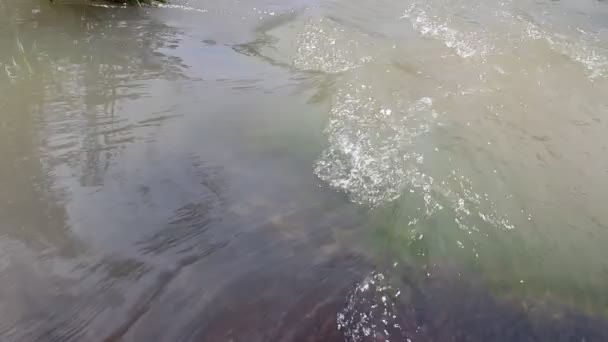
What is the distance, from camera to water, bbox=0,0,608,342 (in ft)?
8.66

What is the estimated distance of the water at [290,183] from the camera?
2639 millimetres

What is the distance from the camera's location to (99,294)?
2.57 metres

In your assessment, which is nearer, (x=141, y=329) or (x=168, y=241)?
(x=141, y=329)

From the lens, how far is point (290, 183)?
11.5ft

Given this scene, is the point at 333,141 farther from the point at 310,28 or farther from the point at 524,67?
the point at 524,67

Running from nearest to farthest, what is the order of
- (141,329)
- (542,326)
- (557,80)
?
(141,329)
(542,326)
(557,80)

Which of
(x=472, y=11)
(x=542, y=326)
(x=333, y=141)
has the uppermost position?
(x=472, y=11)

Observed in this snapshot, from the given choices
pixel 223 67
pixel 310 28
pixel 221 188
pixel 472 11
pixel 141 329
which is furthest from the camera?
pixel 472 11

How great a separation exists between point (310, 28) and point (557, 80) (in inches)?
113

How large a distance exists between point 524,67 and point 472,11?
1.60m

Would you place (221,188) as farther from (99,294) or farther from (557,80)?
(557,80)

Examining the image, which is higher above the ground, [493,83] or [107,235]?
[493,83]

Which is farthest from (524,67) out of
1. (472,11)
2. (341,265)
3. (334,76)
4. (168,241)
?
(168,241)

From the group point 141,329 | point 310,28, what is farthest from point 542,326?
point 310,28
